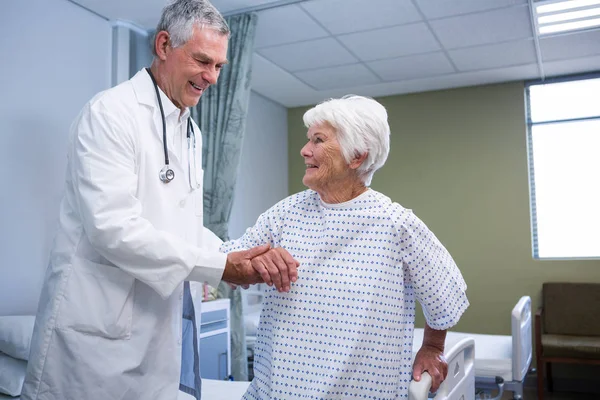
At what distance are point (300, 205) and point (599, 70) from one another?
4362 mm

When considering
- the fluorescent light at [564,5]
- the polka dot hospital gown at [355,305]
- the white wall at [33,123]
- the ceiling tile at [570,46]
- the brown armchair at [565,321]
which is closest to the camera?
the polka dot hospital gown at [355,305]

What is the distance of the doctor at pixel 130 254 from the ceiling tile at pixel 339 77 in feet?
10.3

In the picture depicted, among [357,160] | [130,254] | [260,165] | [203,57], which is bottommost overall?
[130,254]

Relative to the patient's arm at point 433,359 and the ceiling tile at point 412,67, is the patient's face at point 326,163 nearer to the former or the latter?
the patient's arm at point 433,359

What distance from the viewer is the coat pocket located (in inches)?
56.4

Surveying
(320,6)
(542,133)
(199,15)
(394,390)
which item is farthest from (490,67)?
(394,390)

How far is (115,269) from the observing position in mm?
1466

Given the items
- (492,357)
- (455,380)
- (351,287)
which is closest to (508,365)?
(492,357)

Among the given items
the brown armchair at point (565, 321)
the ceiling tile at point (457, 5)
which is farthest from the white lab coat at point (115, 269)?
the brown armchair at point (565, 321)

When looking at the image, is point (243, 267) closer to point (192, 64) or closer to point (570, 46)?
point (192, 64)

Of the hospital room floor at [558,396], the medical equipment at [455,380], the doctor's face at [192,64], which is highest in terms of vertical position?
the doctor's face at [192,64]

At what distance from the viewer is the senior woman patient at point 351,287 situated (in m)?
1.30

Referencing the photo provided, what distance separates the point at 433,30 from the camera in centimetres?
382

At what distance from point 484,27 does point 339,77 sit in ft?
4.77
